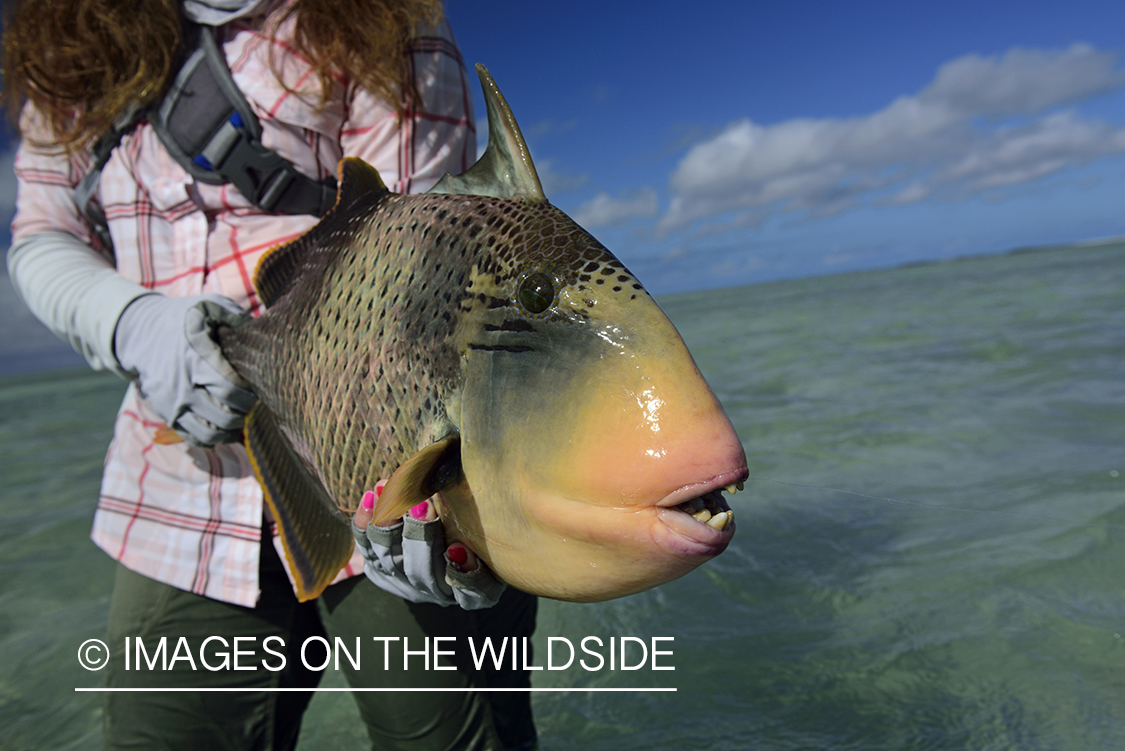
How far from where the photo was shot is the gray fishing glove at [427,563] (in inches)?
46.3

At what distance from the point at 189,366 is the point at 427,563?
76 centimetres

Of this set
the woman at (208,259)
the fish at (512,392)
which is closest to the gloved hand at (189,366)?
the woman at (208,259)

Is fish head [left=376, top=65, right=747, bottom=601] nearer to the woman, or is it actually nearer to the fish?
the fish

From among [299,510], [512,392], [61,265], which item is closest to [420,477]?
[512,392]

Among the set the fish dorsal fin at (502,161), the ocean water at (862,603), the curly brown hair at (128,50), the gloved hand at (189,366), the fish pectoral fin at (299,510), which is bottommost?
the ocean water at (862,603)

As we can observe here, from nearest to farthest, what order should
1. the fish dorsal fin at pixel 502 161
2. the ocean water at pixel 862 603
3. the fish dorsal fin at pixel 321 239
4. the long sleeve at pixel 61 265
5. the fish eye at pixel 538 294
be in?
the fish eye at pixel 538 294 < the fish dorsal fin at pixel 502 161 < the fish dorsal fin at pixel 321 239 < the long sleeve at pixel 61 265 < the ocean water at pixel 862 603

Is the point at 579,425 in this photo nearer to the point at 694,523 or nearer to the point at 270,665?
the point at 694,523

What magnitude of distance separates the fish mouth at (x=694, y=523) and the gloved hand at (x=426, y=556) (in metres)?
0.43

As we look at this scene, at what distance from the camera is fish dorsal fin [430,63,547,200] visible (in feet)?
3.53

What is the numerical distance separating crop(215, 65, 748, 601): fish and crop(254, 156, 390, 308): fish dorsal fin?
0.14ft

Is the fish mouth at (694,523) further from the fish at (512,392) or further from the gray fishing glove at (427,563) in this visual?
the gray fishing glove at (427,563)

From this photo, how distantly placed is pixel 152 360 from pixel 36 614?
11.4 ft

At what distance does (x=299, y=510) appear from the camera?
4.82 feet

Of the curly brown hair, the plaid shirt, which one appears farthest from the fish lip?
the curly brown hair
